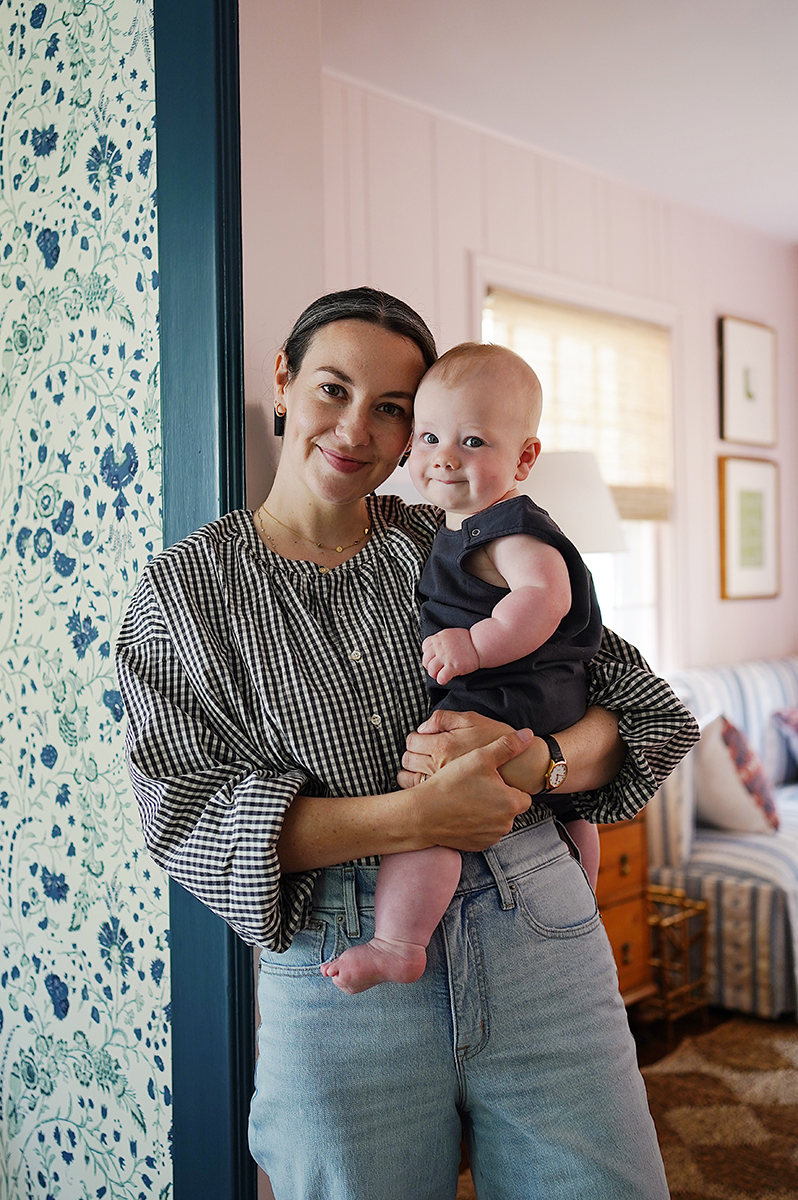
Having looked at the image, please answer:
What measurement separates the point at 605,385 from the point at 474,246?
2.64 ft

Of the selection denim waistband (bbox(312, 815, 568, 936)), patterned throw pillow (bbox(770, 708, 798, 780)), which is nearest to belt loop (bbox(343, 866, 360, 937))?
denim waistband (bbox(312, 815, 568, 936))

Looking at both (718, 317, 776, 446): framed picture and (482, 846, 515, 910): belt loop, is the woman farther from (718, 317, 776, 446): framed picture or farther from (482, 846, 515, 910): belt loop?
(718, 317, 776, 446): framed picture

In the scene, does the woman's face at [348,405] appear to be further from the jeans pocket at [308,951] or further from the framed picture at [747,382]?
the framed picture at [747,382]

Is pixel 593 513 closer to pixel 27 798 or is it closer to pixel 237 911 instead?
pixel 27 798

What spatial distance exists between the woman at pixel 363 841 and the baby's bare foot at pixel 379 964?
1.7 inches

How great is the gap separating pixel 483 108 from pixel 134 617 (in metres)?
2.78

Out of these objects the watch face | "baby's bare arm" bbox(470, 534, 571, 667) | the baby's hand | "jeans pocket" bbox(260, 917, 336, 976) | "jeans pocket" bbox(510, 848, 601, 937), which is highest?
"baby's bare arm" bbox(470, 534, 571, 667)

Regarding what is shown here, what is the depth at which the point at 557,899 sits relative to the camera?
117 centimetres

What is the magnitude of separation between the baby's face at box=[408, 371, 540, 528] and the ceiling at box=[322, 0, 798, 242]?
6.40ft

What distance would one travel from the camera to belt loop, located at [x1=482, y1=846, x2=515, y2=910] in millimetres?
1131

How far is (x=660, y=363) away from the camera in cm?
421

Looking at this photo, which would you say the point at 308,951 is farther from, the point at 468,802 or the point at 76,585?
the point at 76,585

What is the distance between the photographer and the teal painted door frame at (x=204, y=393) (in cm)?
144

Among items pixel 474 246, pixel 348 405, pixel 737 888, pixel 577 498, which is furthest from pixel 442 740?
pixel 474 246
